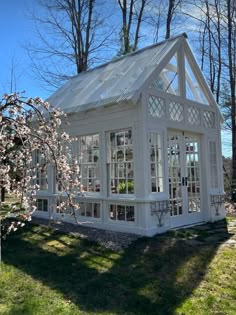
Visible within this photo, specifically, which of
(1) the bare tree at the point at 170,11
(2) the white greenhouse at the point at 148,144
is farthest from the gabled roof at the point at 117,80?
(1) the bare tree at the point at 170,11

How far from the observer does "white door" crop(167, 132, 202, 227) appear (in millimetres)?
7527

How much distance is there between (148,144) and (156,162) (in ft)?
1.67

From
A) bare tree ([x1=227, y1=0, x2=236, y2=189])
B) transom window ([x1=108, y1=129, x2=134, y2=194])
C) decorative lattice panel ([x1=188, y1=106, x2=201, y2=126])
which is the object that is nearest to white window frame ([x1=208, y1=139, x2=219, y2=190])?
decorative lattice panel ([x1=188, y1=106, x2=201, y2=126])

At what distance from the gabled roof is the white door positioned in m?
1.53

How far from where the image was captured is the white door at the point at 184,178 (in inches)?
296

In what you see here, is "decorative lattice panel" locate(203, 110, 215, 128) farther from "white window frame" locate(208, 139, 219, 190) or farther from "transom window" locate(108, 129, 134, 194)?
"transom window" locate(108, 129, 134, 194)

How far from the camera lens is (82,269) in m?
4.87

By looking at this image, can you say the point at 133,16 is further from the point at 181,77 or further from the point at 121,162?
the point at 121,162

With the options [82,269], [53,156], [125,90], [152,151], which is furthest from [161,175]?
[53,156]

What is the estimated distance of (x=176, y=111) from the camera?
24.9ft

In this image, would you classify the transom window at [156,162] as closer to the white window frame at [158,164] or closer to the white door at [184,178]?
the white window frame at [158,164]

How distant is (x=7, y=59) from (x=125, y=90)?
1006 centimetres

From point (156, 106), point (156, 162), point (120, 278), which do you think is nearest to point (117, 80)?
point (156, 106)

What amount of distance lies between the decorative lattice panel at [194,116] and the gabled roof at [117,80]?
1.50 meters
